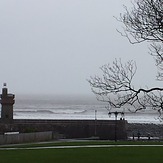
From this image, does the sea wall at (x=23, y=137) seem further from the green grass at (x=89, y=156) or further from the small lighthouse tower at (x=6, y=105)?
the green grass at (x=89, y=156)

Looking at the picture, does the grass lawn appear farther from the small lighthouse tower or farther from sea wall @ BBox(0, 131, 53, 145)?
the small lighthouse tower

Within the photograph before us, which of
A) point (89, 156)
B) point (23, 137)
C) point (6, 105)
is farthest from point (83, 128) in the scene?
point (89, 156)

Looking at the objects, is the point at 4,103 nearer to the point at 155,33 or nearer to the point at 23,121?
the point at 23,121

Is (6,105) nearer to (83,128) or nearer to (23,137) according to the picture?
(83,128)

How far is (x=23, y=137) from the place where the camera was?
34562 mm

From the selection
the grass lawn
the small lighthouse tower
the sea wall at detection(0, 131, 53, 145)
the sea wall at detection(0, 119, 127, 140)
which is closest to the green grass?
the grass lawn

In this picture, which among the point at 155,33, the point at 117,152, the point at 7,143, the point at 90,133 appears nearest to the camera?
the point at 155,33

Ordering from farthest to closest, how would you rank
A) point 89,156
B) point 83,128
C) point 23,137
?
point 83,128
point 23,137
point 89,156

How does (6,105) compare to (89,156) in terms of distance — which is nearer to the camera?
(89,156)

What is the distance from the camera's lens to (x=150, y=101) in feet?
63.4

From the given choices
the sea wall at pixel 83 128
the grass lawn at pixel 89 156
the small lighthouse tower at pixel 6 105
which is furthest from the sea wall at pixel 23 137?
the sea wall at pixel 83 128

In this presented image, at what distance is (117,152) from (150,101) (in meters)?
3.77

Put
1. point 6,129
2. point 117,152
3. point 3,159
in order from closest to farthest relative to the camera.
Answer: point 3,159 < point 117,152 < point 6,129

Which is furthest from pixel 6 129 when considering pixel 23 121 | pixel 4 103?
pixel 23 121
